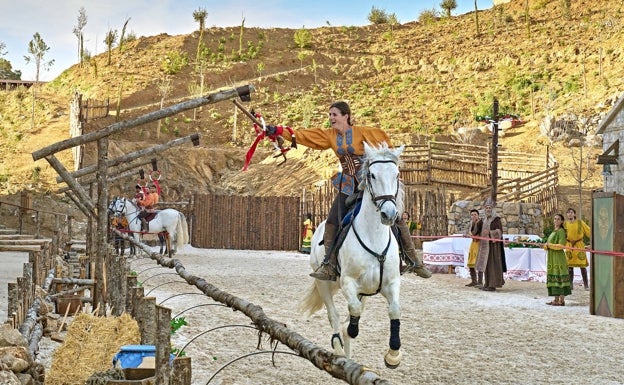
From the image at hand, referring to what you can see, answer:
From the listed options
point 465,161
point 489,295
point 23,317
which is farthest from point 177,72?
point 23,317

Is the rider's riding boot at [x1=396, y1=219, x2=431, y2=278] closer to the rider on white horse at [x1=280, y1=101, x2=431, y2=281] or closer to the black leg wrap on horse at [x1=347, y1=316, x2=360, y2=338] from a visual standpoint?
the rider on white horse at [x1=280, y1=101, x2=431, y2=281]

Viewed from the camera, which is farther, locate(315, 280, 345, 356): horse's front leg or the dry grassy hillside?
the dry grassy hillside

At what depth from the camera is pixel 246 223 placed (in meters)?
29.2

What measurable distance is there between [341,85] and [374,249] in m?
59.0

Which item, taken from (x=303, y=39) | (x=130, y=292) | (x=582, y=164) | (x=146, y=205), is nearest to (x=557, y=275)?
(x=130, y=292)

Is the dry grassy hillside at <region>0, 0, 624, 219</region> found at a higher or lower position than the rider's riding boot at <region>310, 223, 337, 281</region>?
higher

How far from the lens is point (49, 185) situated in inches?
1401

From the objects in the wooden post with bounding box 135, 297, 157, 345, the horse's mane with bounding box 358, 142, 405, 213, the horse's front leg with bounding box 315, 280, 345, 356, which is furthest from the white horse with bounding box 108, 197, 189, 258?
the wooden post with bounding box 135, 297, 157, 345

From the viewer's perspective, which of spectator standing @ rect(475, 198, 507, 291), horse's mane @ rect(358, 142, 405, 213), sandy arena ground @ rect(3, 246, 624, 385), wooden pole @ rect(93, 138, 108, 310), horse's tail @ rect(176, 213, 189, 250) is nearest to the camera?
horse's mane @ rect(358, 142, 405, 213)

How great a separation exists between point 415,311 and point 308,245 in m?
14.2

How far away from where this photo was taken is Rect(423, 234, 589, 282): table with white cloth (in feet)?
57.1

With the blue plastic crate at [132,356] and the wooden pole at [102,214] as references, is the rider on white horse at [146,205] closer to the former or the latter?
the wooden pole at [102,214]

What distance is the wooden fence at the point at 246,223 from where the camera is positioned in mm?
28922

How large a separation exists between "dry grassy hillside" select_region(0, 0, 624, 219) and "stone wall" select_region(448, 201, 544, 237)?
797cm
